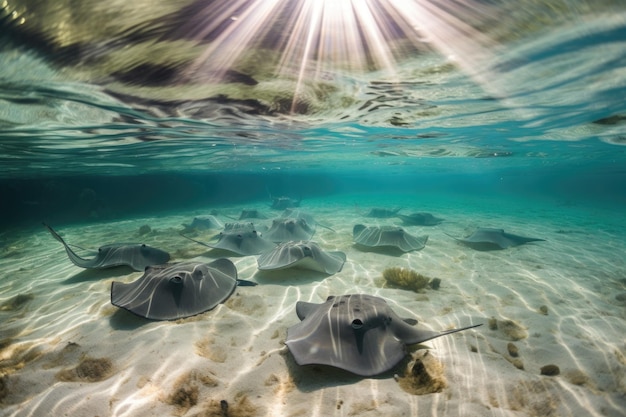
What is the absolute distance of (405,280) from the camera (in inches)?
256

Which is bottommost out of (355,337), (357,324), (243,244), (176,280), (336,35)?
(243,244)

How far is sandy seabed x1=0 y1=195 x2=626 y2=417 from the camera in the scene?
2926 millimetres

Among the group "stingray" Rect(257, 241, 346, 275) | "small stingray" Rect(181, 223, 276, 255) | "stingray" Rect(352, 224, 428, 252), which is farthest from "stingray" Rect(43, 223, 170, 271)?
"stingray" Rect(352, 224, 428, 252)

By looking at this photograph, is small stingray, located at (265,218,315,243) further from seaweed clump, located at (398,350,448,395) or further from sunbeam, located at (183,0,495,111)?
seaweed clump, located at (398,350,448,395)

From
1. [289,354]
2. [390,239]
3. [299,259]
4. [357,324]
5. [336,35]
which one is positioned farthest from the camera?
[390,239]

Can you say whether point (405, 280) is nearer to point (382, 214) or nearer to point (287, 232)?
point (287, 232)

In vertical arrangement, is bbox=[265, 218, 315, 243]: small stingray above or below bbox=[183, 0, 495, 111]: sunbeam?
below

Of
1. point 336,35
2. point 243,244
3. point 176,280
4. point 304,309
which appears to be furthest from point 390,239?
point 176,280

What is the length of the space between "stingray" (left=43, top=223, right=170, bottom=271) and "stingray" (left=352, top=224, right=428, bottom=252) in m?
6.36

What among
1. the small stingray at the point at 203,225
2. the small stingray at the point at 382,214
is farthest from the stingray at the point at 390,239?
the small stingray at the point at 382,214

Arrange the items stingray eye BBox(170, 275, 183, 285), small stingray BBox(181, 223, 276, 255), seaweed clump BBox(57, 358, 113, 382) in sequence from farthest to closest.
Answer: small stingray BBox(181, 223, 276, 255) → stingray eye BBox(170, 275, 183, 285) → seaweed clump BBox(57, 358, 113, 382)

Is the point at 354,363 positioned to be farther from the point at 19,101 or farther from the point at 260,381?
the point at 19,101

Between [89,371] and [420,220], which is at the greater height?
[89,371]

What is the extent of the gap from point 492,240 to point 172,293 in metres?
10.4
